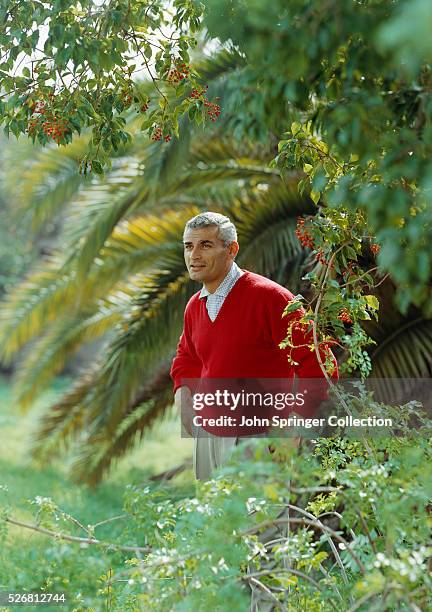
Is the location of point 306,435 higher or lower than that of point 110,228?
lower

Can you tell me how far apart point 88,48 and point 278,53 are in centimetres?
117

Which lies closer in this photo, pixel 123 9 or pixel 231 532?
pixel 231 532

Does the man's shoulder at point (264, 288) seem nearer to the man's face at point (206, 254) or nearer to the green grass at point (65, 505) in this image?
the man's face at point (206, 254)

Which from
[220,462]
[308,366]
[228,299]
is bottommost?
[220,462]

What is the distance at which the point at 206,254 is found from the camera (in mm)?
3527

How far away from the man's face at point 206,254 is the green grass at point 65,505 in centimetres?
104

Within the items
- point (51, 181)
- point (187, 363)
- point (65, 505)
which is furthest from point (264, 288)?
point (51, 181)

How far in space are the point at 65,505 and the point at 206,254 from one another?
3.91 m

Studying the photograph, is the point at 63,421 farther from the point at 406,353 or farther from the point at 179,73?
the point at 179,73

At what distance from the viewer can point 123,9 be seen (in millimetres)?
2955

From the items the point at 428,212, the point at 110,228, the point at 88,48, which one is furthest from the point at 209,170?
the point at 428,212

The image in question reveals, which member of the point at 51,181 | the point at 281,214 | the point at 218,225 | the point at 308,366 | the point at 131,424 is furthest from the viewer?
the point at 51,181

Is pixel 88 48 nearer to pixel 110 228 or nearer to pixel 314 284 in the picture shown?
pixel 314 284

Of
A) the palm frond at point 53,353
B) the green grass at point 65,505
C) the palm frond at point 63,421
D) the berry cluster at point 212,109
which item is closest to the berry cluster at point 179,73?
the berry cluster at point 212,109
